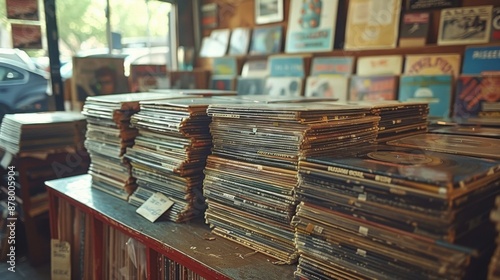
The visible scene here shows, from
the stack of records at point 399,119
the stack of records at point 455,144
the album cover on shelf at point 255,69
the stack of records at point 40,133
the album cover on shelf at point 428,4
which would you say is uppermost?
the album cover on shelf at point 428,4

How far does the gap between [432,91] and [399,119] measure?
1219 millimetres

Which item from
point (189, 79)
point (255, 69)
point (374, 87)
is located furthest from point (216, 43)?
point (374, 87)

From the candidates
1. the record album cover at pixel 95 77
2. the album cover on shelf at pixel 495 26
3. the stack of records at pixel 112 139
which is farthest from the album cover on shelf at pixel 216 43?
the album cover on shelf at pixel 495 26

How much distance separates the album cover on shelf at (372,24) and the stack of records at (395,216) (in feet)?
6.17

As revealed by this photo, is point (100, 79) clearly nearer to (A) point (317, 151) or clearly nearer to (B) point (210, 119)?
(B) point (210, 119)

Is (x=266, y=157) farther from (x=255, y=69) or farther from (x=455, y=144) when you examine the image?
(x=255, y=69)

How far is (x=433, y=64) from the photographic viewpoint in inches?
99.8

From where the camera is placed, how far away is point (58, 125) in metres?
2.46

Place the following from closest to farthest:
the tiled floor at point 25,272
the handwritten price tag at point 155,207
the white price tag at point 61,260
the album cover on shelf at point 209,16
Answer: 1. the handwritten price tag at point 155,207
2. the white price tag at point 61,260
3. the tiled floor at point 25,272
4. the album cover on shelf at point 209,16

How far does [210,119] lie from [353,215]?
2.29 feet

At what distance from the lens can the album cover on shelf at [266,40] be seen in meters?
3.32

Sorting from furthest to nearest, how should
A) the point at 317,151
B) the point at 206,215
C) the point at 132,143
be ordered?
the point at 132,143, the point at 206,215, the point at 317,151

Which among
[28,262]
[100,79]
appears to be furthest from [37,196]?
[100,79]

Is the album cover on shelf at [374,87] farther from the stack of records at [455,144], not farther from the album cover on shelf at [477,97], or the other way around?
the stack of records at [455,144]
